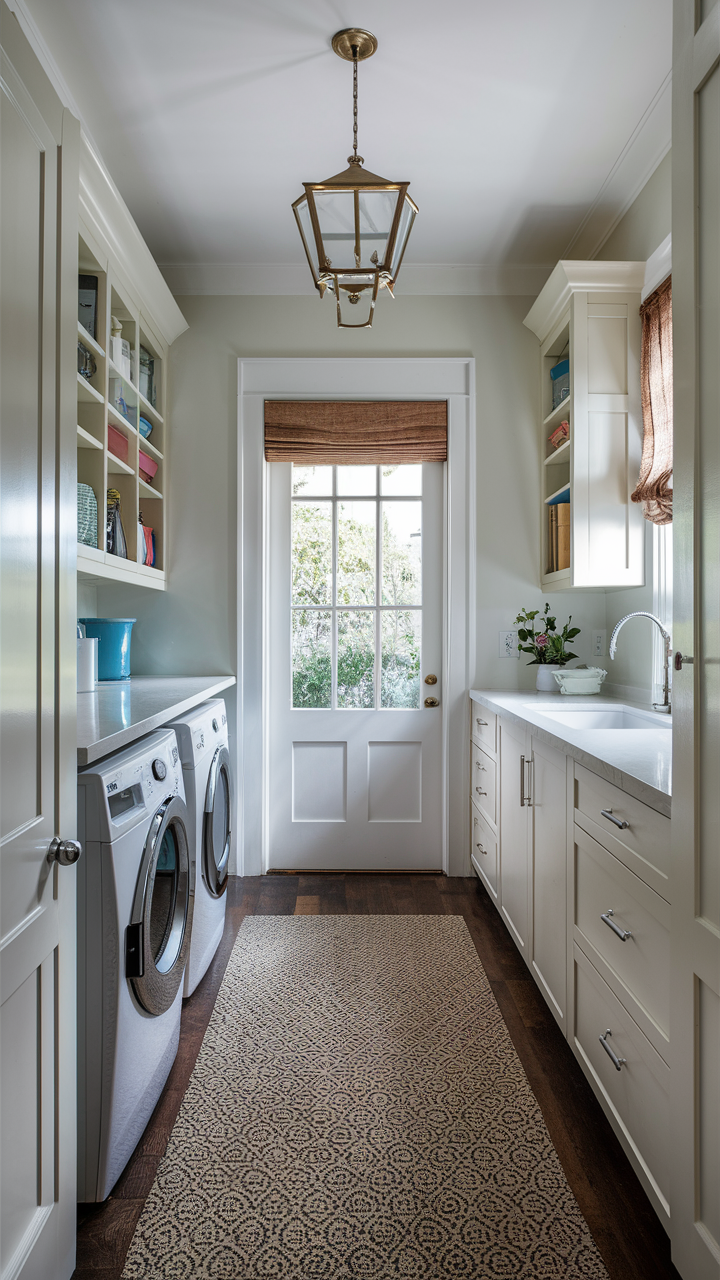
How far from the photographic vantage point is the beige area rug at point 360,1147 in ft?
4.25

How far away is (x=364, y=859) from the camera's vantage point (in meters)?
3.37

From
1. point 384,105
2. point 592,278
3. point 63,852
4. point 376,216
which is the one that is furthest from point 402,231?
point 63,852

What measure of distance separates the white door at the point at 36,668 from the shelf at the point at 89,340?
3.06 ft

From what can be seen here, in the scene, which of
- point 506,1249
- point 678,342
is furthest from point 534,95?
point 506,1249

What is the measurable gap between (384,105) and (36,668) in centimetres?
216

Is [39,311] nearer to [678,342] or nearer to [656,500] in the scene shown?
[678,342]

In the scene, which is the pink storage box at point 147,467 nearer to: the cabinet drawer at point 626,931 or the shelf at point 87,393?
the shelf at point 87,393

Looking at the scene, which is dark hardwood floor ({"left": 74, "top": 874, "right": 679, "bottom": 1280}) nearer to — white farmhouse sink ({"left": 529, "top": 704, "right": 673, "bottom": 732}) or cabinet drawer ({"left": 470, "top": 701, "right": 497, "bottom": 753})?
cabinet drawer ({"left": 470, "top": 701, "right": 497, "bottom": 753})

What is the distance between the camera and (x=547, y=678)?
3.12 meters

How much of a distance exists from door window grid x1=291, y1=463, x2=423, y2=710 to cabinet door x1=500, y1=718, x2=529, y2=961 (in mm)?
902

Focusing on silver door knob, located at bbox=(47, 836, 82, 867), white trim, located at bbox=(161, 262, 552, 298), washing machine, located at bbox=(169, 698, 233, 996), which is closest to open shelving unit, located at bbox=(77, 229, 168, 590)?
white trim, located at bbox=(161, 262, 552, 298)

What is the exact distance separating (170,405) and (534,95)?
1888mm

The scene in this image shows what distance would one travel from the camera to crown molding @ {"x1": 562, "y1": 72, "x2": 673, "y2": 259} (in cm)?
227

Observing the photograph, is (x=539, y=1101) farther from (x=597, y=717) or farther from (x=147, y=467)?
(x=147, y=467)
